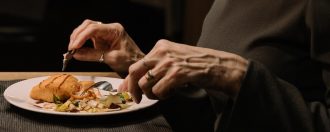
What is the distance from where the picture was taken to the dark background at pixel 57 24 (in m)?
2.10

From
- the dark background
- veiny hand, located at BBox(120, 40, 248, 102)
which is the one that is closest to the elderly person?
veiny hand, located at BBox(120, 40, 248, 102)

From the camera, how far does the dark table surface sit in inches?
35.4

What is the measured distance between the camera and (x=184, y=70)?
2.58 feet

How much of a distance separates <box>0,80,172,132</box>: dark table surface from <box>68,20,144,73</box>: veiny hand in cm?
15

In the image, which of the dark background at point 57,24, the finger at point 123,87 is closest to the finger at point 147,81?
the finger at point 123,87

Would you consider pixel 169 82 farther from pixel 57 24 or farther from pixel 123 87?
pixel 57 24

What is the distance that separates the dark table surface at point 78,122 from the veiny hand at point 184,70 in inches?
4.7

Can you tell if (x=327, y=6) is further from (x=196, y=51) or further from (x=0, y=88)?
(x=0, y=88)

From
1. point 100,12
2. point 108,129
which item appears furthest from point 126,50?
point 100,12

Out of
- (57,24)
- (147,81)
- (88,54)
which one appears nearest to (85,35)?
(88,54)

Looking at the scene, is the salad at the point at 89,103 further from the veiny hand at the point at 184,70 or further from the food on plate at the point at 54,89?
the veiny hand at the point at 184,70

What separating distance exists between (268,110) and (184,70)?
0.15 meters

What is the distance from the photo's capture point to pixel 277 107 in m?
0.83

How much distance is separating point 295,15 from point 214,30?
7.5 inches
